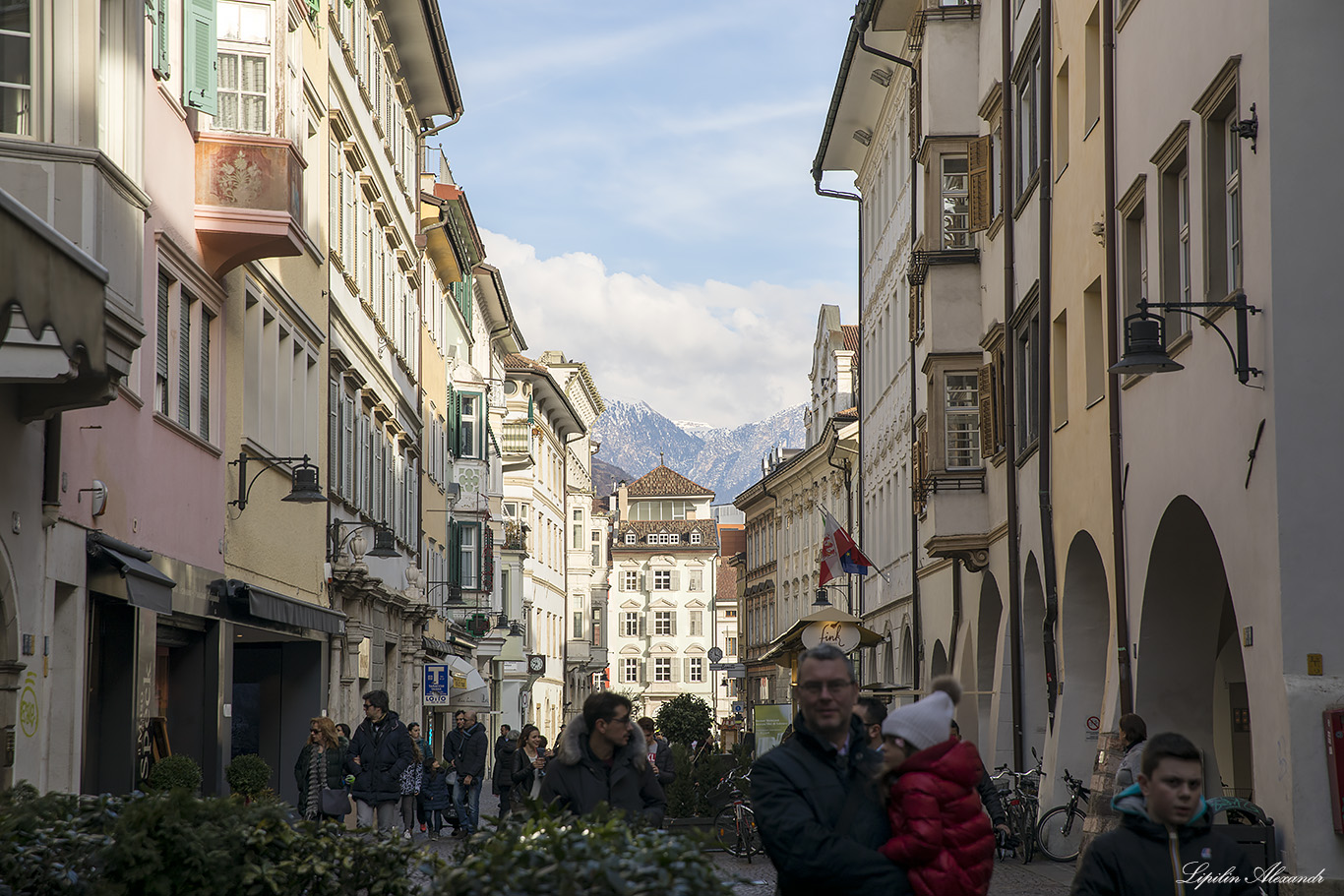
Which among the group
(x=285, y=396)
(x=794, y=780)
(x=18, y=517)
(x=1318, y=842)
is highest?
(x=285, y=396)

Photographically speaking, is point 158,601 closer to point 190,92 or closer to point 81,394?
point 81,394

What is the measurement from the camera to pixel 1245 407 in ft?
42.0

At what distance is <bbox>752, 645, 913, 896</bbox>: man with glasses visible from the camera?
200 inches

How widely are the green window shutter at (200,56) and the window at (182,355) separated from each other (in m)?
1.77

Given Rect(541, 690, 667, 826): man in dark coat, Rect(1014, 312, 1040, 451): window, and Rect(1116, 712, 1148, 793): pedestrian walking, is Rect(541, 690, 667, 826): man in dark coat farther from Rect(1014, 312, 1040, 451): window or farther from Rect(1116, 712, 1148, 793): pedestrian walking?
Rect(1014, 312, 1040, 451): window

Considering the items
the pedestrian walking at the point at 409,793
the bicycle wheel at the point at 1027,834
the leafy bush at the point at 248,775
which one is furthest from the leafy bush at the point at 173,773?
the bicycle wheel at the point at 1027,834

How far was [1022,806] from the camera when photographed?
2077cm

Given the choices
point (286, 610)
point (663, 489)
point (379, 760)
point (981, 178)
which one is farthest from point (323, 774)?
point (663, 489)

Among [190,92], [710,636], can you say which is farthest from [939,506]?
[710,636]

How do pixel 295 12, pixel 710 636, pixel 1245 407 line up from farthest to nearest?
pixel 710 636 → pixel 295 12 → pixel 1245 407

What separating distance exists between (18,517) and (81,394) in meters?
1.03

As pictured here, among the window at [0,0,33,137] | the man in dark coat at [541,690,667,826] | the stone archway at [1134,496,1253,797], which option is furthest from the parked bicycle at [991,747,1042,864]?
the window at [0,0,33,137]

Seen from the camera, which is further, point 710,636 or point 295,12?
point 710,636

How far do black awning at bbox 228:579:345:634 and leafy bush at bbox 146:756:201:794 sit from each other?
3351mm
